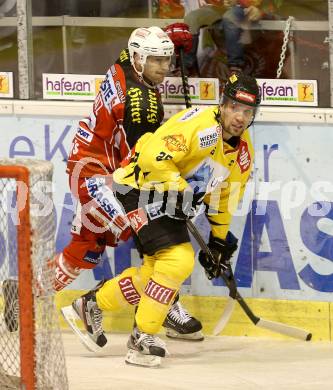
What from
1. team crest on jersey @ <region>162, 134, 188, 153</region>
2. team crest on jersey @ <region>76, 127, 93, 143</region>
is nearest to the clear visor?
team crest on jersey @ <region>162, 134, 188, 153</region>

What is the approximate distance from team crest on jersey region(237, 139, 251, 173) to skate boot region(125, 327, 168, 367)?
2.82ft

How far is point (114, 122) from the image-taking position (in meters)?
6.25

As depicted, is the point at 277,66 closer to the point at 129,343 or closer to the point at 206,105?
the point at 206,105

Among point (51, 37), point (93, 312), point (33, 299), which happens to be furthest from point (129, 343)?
point (51, 37)

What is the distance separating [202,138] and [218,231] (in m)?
0.64

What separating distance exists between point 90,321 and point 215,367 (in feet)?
2.28

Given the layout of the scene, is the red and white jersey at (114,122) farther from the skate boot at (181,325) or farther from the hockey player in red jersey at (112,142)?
the skate boot at (181,325)

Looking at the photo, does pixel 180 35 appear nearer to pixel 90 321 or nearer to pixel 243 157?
pixel 243 157

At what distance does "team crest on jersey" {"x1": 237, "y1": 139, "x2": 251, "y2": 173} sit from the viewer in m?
5.97

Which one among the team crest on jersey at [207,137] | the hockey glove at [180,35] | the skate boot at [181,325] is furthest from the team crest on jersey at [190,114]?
the skate boot at [181,325]

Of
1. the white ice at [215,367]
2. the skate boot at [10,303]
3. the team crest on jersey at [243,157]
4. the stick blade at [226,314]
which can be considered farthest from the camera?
the stick blade at [226,314]

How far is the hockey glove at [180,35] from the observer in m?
6.33

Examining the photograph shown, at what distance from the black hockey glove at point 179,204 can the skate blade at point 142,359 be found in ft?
2.04

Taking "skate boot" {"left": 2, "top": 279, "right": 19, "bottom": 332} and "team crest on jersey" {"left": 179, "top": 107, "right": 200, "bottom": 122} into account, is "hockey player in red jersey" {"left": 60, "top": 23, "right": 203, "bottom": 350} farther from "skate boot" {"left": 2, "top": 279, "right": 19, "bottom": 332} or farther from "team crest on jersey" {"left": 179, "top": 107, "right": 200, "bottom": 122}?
"skate boot" {"left": 2, "top": 279, "right": 19, "bottom": 332}
